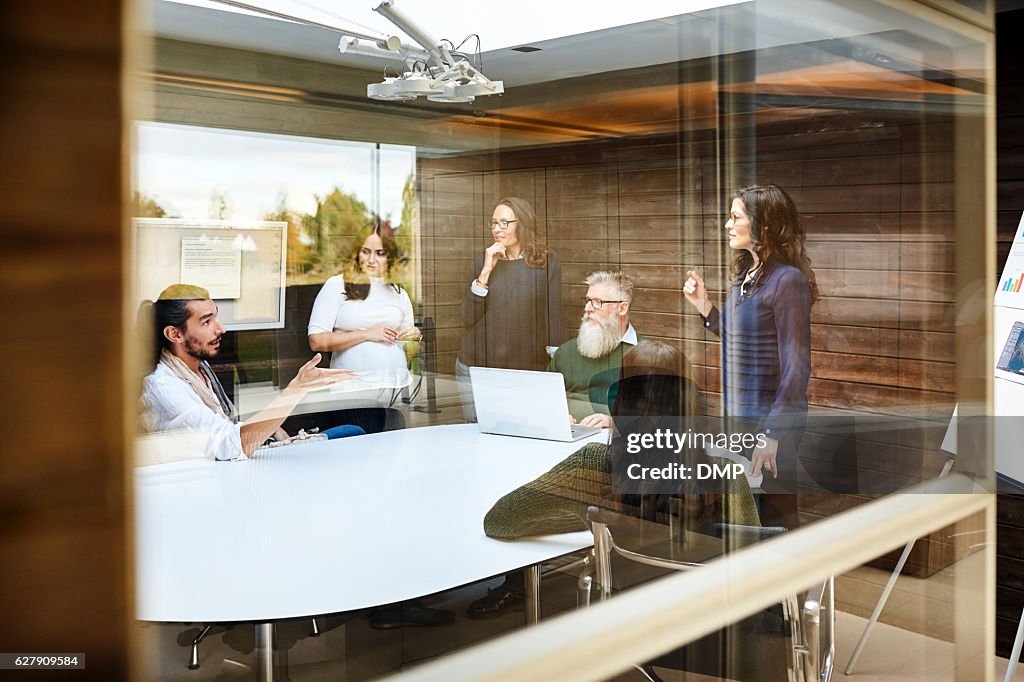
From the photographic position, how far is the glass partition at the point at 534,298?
1.11m

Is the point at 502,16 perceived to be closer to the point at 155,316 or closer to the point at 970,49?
the point at 155,316

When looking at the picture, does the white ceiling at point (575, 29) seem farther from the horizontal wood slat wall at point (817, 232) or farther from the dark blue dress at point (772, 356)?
the dark blue dress at point (772, 356)

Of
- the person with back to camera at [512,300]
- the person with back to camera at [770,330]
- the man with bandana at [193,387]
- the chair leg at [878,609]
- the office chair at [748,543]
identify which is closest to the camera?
the man with bandana at [193,387]

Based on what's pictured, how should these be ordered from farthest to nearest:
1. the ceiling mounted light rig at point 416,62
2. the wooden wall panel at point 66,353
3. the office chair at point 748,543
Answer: the office chair at point 748,543
the ceiling mounted light rig at point 416,62
the wooden wall panel at point 66,353

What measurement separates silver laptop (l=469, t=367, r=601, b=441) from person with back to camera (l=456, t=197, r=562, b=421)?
0.06ft

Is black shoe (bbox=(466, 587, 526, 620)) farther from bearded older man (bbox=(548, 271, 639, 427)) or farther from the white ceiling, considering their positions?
the white ceiling

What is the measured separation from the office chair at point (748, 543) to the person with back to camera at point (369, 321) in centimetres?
68

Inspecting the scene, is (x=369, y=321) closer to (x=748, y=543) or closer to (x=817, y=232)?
(x=748, y=543)

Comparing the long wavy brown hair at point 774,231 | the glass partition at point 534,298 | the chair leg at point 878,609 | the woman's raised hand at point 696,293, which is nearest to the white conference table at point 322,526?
the glass partition at point 534,298

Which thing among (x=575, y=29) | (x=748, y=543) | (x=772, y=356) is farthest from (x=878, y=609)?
(x=575, y=29)

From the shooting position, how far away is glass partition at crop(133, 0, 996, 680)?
3.63 feet

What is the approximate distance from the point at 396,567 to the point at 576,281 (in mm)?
604

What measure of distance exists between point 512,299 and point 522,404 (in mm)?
178

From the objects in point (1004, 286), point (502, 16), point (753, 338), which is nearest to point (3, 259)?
point (502, 16)
